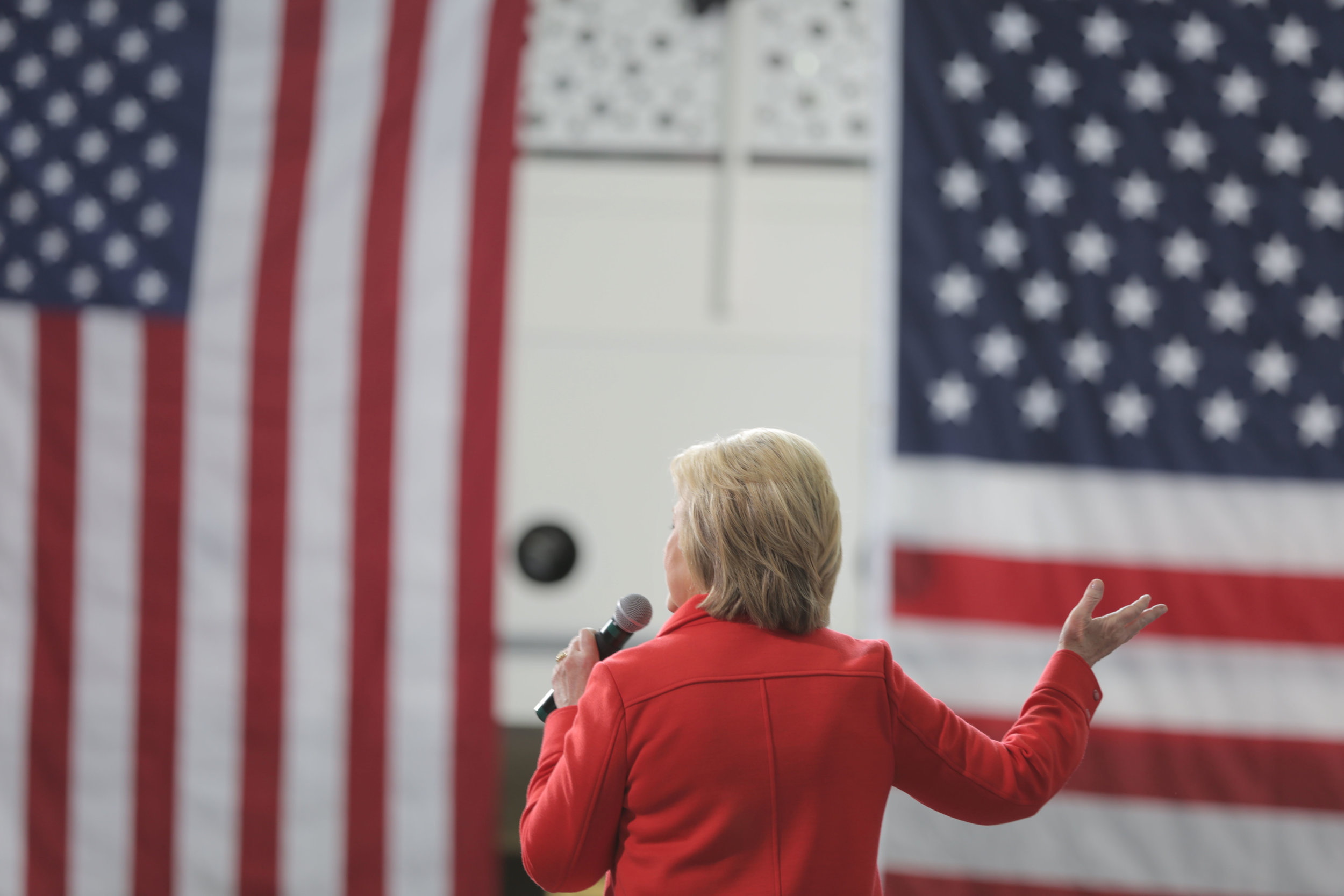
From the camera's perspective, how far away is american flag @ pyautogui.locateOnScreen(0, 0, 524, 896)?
264 cm

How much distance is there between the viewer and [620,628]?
136 cm

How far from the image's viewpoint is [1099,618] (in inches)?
53.7

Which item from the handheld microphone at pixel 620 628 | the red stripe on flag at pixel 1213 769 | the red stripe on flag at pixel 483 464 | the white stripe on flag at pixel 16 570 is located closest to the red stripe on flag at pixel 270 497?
the red stripe on flag at pixel 483 464

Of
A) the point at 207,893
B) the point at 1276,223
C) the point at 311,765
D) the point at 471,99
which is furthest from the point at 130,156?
the point at 1276,223

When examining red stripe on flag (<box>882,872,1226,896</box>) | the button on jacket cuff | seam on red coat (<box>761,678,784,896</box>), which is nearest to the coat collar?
seam on red coat (<box>761,678,784,896</box>)

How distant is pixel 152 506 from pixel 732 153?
2372 mm

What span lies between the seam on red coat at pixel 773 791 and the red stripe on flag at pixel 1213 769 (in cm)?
166

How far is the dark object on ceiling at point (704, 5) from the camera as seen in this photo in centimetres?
382

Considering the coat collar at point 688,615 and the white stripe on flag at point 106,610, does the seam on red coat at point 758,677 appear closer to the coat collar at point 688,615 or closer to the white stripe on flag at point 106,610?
the coat collar at point 688,615

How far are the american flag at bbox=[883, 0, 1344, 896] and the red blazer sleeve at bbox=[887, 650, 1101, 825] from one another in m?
1.36

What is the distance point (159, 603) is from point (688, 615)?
2.00 metres

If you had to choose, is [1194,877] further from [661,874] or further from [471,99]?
[471,99]

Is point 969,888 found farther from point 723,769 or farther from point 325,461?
point 325,461

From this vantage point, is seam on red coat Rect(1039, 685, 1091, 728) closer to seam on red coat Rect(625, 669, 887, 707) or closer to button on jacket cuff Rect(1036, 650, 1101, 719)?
button on jacket cuff Rect(1036, 650, 1101, 719)
